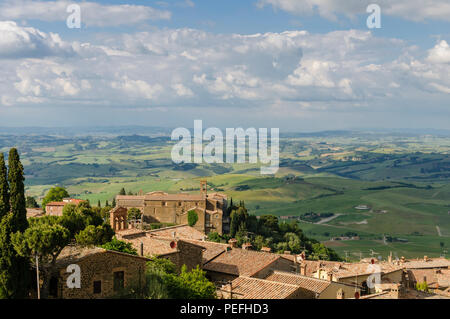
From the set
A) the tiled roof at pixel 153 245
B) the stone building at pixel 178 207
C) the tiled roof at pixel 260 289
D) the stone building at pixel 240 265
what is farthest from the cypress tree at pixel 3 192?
the stone building at pixel 178 207

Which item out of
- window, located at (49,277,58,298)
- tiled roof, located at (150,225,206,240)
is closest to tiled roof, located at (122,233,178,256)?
window, located at (49,277,58,298)

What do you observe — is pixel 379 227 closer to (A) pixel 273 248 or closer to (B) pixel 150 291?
(A) pixel 273 248

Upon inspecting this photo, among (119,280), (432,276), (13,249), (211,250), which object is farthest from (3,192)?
(432,276)

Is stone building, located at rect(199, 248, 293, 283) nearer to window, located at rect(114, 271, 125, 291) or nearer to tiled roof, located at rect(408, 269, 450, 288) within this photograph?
window, located at rect(114, 271, 125, 291)

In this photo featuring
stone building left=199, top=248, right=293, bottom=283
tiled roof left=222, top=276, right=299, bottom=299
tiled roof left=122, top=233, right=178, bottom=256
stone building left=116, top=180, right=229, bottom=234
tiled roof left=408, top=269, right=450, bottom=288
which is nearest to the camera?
tiled roof left=222, top=276, right=299, bottom=299

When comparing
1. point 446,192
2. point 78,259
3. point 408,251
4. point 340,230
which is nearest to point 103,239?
point 78,259

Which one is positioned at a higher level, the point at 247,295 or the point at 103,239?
the point at 103,239

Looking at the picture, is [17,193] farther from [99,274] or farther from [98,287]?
[98,287]
